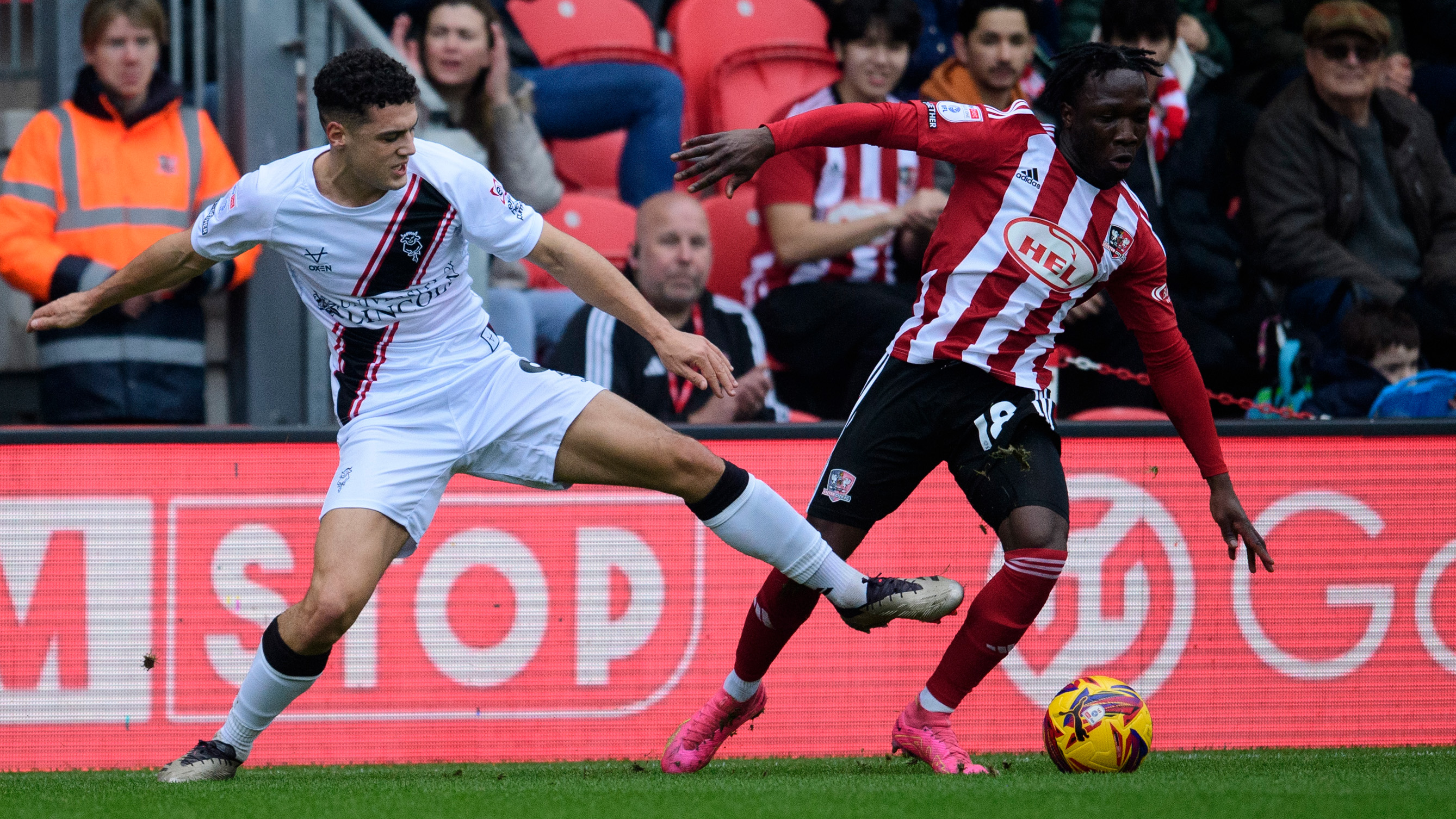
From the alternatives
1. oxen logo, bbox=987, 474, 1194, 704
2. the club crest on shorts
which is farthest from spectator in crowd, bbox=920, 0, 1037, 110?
the club crest on shorts

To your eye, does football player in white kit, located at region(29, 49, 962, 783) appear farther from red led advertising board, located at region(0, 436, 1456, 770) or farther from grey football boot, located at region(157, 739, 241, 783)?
red led advertising board, located at region(0, 436, 1456, 770)

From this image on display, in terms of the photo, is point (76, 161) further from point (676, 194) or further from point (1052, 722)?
point (1052, 722)

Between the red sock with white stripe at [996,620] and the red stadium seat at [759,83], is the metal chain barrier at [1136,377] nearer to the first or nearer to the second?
the red sock with white stripe at [996,620]

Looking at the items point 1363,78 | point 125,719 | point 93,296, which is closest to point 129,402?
point 125,719

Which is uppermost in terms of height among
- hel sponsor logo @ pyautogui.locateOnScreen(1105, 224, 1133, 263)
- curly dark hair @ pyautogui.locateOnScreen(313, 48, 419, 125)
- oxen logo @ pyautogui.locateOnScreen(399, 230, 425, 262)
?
curly dark hair @ pyautogui.locateOnScreen(313, 48, 419, 125)

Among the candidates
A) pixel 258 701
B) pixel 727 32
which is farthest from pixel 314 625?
pixel 727 32

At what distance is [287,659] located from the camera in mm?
4309

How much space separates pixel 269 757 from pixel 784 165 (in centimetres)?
337

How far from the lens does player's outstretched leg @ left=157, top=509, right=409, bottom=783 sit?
4199 millimetres

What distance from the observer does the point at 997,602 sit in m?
4.48

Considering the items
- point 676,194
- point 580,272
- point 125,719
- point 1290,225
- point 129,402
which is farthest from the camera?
point 1290,225

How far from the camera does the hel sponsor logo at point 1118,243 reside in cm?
446

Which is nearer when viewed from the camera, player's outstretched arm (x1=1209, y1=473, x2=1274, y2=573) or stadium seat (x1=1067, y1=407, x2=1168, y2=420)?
player's outstretched arm (x1=1209, y1=473, x2=1274, y2=573)

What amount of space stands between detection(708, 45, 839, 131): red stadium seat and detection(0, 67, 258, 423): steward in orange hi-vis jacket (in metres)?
2.73
